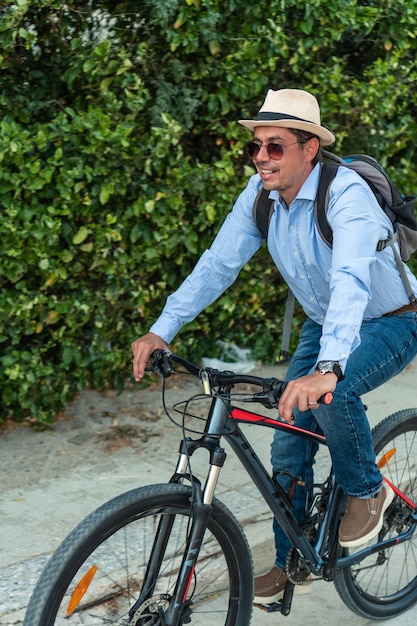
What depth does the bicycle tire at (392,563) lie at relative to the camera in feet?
12.2

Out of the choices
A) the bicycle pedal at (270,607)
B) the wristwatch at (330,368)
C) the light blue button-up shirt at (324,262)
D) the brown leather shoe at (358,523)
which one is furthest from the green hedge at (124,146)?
the wristwatch at (330,368)

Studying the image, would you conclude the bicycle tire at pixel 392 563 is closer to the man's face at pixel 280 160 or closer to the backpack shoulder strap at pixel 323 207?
the backpack shoulder strap at pixel 323 207

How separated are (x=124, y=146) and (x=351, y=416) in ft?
7.87

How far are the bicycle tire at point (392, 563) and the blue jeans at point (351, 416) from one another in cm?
35

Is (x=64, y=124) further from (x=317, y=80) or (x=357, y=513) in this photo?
(x=357, y=513)

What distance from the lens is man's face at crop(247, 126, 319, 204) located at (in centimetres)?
312

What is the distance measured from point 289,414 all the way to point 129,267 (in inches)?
112

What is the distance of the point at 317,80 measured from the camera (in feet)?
19.4

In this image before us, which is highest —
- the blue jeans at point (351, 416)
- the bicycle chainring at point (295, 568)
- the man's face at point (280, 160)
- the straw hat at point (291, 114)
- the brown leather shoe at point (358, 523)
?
the straw hat at point (291, 114)

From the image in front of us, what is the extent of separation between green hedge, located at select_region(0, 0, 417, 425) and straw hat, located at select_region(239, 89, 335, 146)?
73.7 inches

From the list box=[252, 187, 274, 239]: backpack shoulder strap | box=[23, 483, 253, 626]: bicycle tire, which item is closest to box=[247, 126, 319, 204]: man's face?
box=[252, 187, 274, 239]: backpack shoulder strap

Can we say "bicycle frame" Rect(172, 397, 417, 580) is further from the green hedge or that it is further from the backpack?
the green hedge

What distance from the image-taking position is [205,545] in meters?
3.01

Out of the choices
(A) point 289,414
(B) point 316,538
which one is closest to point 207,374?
(A) point 289,414
